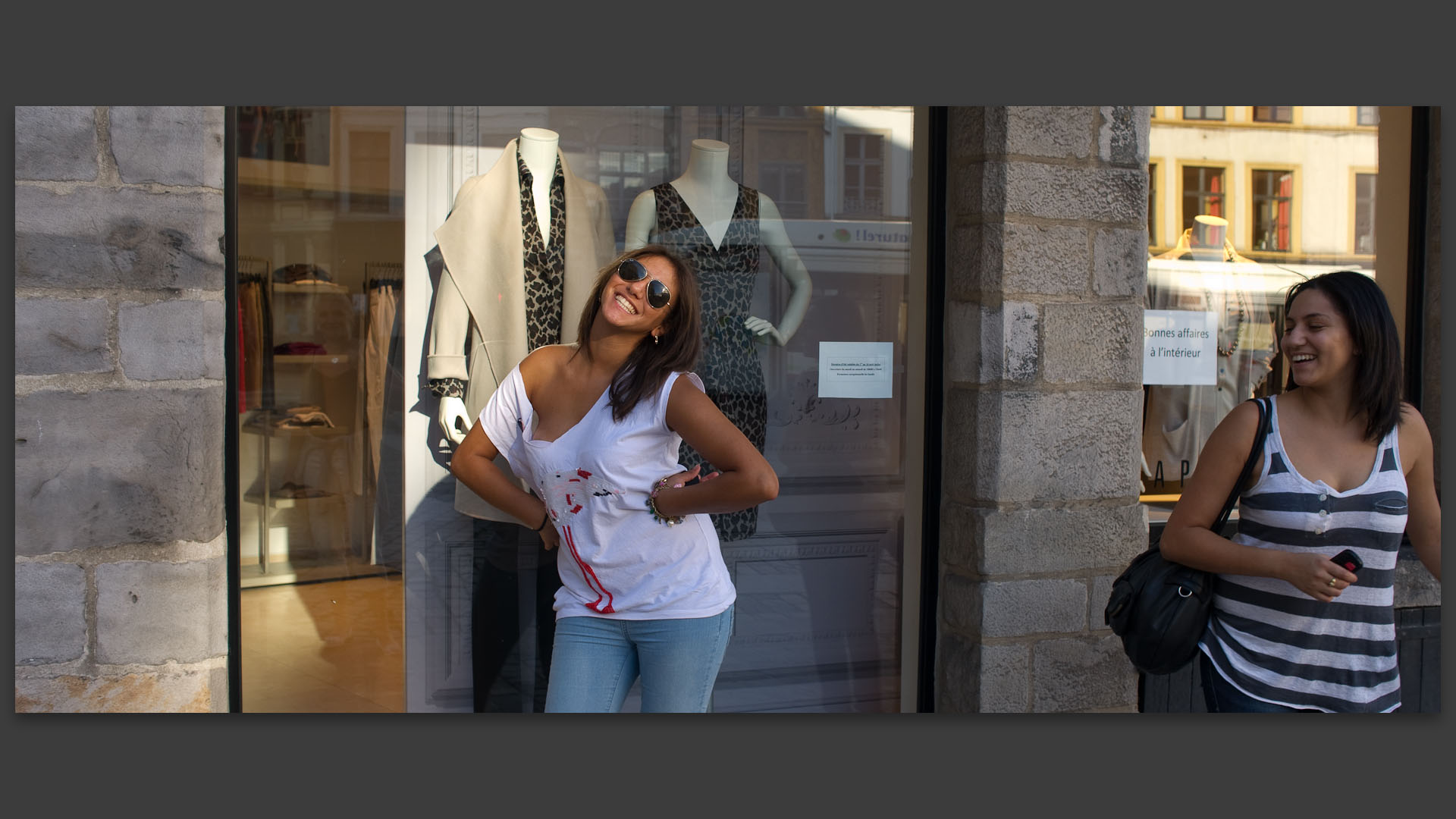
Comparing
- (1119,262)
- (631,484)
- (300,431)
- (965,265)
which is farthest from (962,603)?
(300,431)

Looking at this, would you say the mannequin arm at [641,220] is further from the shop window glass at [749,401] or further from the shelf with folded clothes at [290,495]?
the shelf with folded clothes at [290,495]

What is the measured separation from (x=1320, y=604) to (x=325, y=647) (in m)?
2.81

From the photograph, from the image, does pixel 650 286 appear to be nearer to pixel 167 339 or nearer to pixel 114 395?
pixel 167 339

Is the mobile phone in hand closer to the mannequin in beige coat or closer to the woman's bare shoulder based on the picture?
the woman's bare shoulder

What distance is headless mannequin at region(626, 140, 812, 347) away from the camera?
381 centimetres

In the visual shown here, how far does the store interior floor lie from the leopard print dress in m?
1.11

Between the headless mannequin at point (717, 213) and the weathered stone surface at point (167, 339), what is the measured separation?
1288 mm

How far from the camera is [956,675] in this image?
12.9 feet

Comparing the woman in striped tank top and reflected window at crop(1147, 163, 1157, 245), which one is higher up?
reflected window at crop(1147, 163, 1157, 245)

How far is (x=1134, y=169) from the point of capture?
3873 millimetres

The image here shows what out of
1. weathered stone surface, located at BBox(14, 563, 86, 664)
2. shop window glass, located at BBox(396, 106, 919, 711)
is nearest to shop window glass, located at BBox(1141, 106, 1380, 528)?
shop window glass, located at BBox(396, 106, 919, 711)

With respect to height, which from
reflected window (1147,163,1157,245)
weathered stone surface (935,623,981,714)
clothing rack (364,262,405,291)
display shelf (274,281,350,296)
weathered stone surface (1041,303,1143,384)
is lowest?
weathered stone surface (935,623,981,714)

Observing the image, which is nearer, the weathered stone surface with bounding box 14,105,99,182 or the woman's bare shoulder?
the woman's bare shoulder

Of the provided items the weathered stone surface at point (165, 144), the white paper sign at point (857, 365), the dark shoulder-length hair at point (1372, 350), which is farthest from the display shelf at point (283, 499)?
the dark shoulder-length hair at point (1372, 350)
